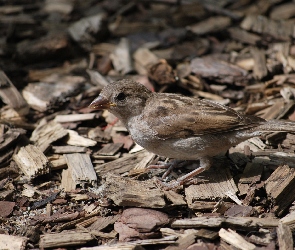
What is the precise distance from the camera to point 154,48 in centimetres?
843

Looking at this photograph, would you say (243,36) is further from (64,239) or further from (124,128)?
(64,239)

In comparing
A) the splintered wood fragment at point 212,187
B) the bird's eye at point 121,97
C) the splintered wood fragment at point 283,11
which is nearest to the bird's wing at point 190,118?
the bird's eye at point 121,97

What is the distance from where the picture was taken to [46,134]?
263 inches

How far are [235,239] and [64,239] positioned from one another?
1.75m

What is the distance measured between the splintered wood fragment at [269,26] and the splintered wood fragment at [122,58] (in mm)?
2188

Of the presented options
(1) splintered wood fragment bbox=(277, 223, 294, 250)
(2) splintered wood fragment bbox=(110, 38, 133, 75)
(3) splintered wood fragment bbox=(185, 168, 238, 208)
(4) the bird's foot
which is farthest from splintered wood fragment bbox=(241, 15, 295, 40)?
(1) splintered wood fragment bbox=(277, 223, 294, 250)

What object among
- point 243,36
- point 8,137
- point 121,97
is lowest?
point 8,137

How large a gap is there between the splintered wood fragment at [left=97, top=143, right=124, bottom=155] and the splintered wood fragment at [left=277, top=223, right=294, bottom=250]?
8.39ft

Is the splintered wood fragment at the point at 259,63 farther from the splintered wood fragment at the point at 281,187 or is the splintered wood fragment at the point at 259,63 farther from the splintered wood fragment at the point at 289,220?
the splintered wood fragment at the point at 289,220

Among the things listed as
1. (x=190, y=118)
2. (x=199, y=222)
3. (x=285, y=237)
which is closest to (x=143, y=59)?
(x=190, y=118)

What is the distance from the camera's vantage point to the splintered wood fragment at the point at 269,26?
8.33 meters

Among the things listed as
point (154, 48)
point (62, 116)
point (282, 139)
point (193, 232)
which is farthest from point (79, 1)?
point (193, 232)

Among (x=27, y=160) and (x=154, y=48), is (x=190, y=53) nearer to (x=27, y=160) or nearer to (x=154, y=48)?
(x=154, y=48)

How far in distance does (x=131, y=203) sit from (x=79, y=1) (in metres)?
5.99
